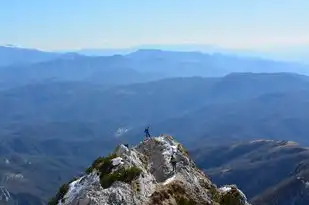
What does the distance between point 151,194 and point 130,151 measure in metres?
5.07

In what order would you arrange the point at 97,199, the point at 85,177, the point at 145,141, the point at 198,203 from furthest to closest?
1. the point at 145,141
2. the point at 198,203
3. the point at 85,177
4. the point at 97,199

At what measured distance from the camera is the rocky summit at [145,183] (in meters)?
25.3

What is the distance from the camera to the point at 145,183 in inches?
1080

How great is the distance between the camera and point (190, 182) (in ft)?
103

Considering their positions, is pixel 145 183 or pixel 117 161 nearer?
pixel 145 183

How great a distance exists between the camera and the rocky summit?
25.3 meters

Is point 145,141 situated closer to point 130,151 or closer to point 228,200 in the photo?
point 130,151

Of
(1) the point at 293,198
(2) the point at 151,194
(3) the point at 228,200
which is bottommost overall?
(1) the point at 293,198

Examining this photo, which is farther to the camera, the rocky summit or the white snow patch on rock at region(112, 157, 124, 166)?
the white snow patch on rock at region(112, 157, 124, 166)

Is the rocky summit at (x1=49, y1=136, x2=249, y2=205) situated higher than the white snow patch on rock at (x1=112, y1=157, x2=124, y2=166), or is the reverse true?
the white snow patch on rock at (x1=112, y1=157, x2=124, y2=166)

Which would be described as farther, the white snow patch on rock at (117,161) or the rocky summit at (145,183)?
the white snow patch on rock at (117,161)

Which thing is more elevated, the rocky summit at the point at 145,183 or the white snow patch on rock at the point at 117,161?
the white snow patch on rock at the point at 117,161

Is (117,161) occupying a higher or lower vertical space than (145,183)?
higher

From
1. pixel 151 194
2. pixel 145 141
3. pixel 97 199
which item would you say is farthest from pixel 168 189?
pixel 145 141
